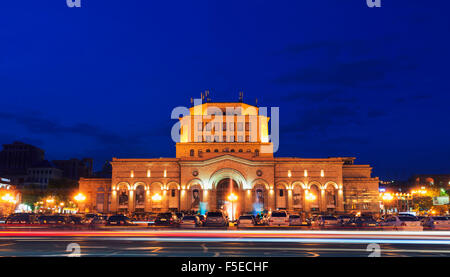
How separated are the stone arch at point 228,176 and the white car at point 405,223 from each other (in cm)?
3571

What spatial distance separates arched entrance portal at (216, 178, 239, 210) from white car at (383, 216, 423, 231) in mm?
37303

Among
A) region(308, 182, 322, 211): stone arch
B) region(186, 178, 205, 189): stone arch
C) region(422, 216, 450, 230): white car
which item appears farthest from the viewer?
region(186, 178, 205, 189): stone arch

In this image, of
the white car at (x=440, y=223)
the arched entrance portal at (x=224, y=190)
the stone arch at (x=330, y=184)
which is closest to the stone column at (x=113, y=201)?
the arched entrance portal at (x=224, y=190)

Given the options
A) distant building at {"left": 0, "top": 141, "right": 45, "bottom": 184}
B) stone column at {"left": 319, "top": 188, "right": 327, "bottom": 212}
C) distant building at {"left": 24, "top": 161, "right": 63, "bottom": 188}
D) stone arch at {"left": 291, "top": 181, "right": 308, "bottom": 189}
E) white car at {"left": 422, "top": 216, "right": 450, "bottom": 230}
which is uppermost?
distant building at {"left": 0, "top": 141, "right": 45, "bottom": 184}

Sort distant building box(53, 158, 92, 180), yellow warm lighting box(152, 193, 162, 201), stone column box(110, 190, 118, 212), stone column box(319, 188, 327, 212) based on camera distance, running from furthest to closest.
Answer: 1. distant building box(53, 158, 92, 180)
2. stone column box(110, 190, 118, 212)
3. stone column box(319, 188, 327, 212)
4. yellow warm lighting box(152, 193, 162, 201)

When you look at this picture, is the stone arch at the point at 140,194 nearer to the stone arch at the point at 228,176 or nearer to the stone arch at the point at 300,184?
the stone arch at the point at 228,176

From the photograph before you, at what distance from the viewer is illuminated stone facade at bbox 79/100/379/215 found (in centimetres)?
7338

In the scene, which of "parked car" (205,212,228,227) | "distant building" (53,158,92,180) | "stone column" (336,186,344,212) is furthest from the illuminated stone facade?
"distant building" (53,158,92,180)

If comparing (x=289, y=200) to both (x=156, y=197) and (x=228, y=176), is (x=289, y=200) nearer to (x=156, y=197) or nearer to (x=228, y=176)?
(x=228, y=176)

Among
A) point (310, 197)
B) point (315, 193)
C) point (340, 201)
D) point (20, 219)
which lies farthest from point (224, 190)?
point (20, 219)

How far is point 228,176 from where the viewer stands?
75.2 metres

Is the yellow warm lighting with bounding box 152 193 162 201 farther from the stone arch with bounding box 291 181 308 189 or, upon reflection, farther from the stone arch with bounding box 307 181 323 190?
the stone arch with bounding box 307 181 323 190
